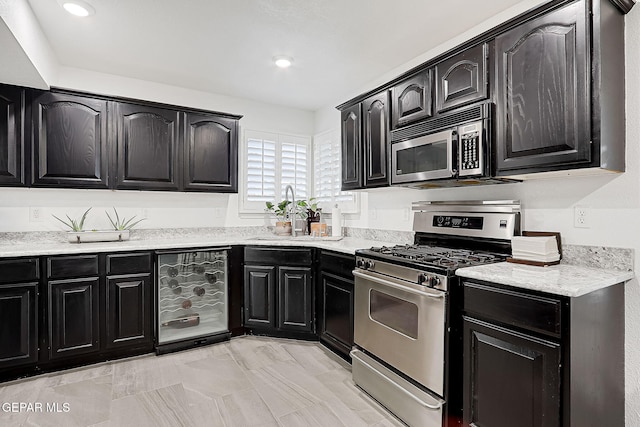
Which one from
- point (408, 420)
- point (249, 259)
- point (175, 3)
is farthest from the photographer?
point (249, 259)

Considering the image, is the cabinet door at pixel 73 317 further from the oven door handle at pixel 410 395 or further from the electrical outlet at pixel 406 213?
the electrical outlet at pixel 406 213

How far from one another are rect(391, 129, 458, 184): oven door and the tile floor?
154cm

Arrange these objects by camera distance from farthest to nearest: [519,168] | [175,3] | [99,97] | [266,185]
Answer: [266,185], [99,97], [175,3], [519,168]

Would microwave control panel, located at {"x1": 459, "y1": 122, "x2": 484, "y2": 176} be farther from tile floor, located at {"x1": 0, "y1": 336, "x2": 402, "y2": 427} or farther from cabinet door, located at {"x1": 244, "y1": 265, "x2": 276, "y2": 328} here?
cabinet door, located at {"x1": 244, "y1": 265, "x2": 276, "y2": 328}

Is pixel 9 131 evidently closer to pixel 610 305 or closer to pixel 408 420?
pixel 408 420

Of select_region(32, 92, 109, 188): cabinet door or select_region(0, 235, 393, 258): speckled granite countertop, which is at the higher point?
select_region(32, 92, 109, 188): cabinet door

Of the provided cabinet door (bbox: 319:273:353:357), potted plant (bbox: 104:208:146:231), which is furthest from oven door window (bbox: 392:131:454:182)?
potted plant (bbox: 104:208:146:231)

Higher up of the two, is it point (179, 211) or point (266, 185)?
point (266, 185)

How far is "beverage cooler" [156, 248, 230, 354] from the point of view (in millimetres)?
3070

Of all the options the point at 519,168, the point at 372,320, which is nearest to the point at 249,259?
the point at 372,320

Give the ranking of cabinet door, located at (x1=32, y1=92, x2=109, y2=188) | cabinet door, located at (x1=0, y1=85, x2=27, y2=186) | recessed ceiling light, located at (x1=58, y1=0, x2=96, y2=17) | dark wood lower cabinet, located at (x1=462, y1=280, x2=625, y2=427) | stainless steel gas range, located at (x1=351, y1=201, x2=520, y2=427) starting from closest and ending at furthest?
dark wood lower cabinet, located at (x1=462, y1=280, x2=625, y2=427) < stainless steel gas range, located at (x1=351, y1=201, x2=520, y2=427) < recessed ceiling light, located at (x1=58, y1=0, x2=96, y2=17) < cabinet door, located at (x1=0, y1=85, x2=27, y2=186) < cabinet door, located at (x1=32, y1=92, x2=109, y2=188)

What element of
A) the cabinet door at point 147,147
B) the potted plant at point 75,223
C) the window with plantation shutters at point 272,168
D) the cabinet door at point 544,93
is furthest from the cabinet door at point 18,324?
the cabinet door at point 544,93

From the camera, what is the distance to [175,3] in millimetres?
2201

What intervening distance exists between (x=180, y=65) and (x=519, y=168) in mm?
2839
